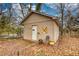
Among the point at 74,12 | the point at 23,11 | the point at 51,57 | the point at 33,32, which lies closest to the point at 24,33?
the point at 33,32

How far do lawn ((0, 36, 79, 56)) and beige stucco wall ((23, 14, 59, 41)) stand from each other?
80mm

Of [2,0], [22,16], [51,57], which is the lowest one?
[51,57]

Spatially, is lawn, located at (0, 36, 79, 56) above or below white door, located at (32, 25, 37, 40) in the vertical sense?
below

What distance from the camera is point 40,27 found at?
2.38m

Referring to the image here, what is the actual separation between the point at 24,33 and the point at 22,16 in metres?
0.19

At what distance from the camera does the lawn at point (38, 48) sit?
7.72ft

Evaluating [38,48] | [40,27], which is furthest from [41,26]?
[38,48]

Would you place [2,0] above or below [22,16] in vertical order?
above

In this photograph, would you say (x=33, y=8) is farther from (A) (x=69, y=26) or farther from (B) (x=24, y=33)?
(A) (x=69, y=26)

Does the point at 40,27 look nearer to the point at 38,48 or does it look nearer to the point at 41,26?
the point at 41,26

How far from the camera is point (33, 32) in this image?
7.88 ft

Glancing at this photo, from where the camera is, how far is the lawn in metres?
2.35

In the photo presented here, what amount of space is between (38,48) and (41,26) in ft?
0.82

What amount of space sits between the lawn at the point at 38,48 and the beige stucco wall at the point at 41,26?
8 cm
